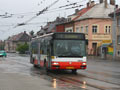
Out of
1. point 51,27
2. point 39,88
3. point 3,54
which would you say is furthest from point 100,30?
point 39,88

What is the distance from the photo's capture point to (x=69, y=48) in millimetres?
18578

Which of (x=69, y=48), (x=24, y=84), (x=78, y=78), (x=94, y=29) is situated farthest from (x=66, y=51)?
(x=94, y=29)

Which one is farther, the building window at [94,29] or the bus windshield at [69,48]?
the building window at [94,29]

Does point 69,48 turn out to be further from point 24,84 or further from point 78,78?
point 24,84

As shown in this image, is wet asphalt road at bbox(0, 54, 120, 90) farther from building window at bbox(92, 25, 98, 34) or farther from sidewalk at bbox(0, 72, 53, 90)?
building window at bbox(92, 25, 98, 34)

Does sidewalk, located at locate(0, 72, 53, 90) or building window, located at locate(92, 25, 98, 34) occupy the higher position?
building window, located at locate(92, 25, 98, 34)

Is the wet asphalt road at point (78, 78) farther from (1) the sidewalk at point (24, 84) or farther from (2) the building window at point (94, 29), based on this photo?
(2) the building window at point (94, 29)

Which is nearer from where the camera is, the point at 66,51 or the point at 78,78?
the point at 78,78

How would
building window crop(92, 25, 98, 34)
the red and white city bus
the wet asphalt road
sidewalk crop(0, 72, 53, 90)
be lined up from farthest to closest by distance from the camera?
building window crop(92, 25, 98, 34) → the red and white city bus → the wet asphalt road → sidewalk crop(0, 72, 53, 90)

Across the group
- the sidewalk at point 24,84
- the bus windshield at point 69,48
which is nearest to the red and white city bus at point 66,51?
the bus windshield at point 69,48

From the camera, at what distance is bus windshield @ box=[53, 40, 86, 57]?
727 inches

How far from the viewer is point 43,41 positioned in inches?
859

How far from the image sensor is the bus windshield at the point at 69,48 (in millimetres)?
18469

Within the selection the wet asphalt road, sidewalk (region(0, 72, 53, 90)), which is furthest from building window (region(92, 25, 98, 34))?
sidewalk (region(0, 72, 53, 90))
